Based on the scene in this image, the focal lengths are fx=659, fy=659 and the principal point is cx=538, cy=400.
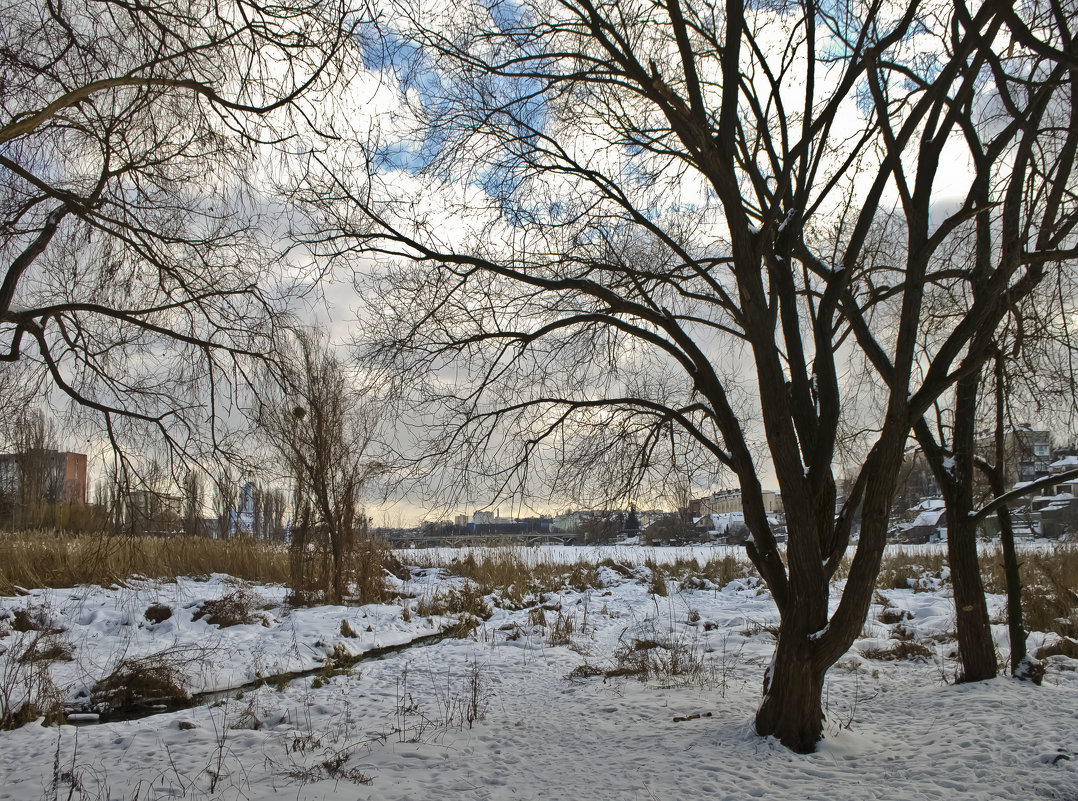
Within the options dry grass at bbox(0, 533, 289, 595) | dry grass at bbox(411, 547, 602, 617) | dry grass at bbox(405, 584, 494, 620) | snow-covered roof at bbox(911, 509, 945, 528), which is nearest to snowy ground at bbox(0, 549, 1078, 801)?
dry grass at bbox(0, 533, 289, 595)

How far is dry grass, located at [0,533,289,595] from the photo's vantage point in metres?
9.35

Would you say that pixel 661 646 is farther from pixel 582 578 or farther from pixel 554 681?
pixel 582 578

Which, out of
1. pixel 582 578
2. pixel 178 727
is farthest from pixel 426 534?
pixel 582 578

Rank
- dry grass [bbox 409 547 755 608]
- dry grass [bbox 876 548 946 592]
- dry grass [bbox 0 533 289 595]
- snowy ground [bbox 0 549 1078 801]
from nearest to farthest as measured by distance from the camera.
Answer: snowy ground [bbox 0 549 1078 801] < dry grass [bbox 0 533 289 595] < dry grass [bbox 876 548 946 592] < dry grass [bbox 409 547 755 608]

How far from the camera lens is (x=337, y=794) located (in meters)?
3.91

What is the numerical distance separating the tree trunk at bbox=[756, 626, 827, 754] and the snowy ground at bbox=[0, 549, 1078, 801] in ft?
0.42

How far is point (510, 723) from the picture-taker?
567cm

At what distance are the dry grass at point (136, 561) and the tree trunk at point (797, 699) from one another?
20.4ft

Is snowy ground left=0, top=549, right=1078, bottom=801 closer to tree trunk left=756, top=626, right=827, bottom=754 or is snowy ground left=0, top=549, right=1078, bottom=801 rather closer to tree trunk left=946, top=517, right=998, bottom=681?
tree trunk left=756, top=626, right=827, bottom=754

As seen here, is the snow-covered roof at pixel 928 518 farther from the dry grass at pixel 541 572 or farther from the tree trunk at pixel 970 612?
the tree trunk at pixel 970 612

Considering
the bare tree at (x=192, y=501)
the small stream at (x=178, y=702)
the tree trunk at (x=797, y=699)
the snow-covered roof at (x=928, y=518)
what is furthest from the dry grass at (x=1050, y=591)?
the snow-covered roof at (x=928, y=518)

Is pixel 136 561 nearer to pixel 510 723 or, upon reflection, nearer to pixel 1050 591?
pixel 510 723

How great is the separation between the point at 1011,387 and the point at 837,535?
299 centimetres

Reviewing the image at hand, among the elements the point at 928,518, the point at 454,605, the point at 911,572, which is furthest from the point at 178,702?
the point at 928,518
